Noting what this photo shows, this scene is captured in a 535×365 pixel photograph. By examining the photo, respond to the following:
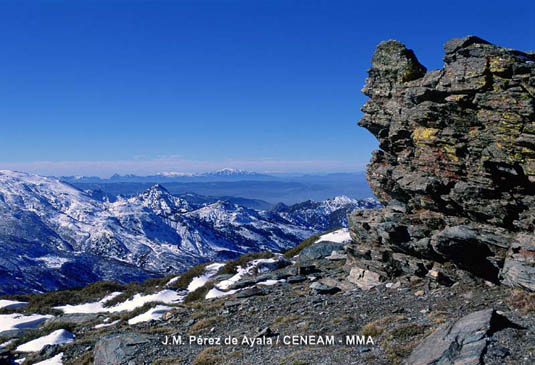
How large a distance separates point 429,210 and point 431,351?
13359mm

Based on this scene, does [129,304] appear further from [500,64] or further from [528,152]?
[500,64]

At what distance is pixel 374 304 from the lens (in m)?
20.7

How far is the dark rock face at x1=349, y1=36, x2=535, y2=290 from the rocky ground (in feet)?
6.11

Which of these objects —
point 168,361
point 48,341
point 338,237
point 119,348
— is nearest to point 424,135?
point 168,361

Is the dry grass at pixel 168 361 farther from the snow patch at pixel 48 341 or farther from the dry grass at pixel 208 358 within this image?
the snow patch at pixel 48 341

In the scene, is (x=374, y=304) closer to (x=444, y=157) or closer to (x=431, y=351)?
(x=431, y=351)

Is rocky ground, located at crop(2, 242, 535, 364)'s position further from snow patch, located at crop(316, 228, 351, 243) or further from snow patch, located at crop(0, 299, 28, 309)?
snow patch, located at crop(316, 228, 351, 243)

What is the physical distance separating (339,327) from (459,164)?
39.0 feet

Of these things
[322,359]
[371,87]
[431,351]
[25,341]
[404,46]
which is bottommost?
[25,341]

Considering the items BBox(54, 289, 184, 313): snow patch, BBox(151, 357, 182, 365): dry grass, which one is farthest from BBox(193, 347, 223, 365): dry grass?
BBox(54, 289, 184, 313): snow patch

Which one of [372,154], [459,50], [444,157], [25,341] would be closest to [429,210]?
[444,157]

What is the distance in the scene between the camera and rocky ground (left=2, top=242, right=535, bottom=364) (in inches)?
508

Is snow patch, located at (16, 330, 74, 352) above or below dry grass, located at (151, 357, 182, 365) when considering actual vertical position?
below

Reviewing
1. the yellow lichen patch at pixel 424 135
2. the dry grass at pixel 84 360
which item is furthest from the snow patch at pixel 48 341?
the yellow lichen patch at pixel 424 135
